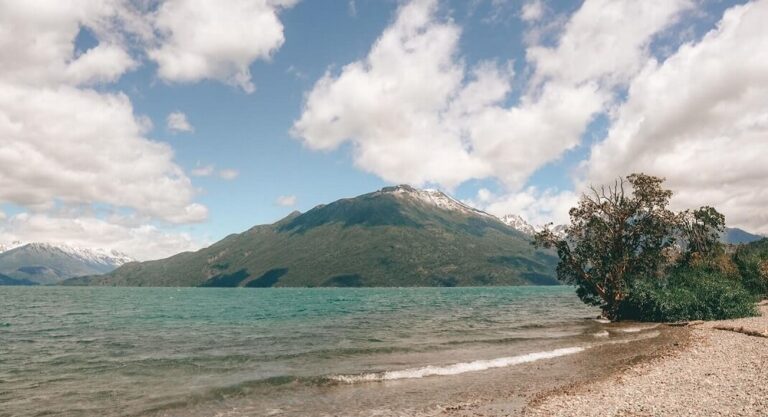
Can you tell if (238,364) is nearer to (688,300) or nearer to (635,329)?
(635,329)

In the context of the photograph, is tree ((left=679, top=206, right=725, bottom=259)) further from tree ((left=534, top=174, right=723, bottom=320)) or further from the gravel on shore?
the gravel on shore

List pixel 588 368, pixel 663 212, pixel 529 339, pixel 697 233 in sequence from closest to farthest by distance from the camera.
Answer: pixel 588 368 < pixel 529 339 < pixel 663 212 < pixel 697 233

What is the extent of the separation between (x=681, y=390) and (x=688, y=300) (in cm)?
4598

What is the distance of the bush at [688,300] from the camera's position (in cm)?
5653

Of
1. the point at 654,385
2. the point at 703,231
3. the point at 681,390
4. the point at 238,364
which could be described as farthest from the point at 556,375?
the point at 703,231

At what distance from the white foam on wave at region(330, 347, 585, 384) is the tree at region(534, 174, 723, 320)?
32550 mm

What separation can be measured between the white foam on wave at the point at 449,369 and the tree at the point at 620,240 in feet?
107

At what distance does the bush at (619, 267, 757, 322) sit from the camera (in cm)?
5653

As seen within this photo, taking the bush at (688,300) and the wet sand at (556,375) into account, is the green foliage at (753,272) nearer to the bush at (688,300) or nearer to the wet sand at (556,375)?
the bush at (688,300)

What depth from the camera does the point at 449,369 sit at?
1223 inches

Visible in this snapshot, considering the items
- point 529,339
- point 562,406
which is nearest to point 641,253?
point 529,339

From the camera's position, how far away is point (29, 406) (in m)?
23.5

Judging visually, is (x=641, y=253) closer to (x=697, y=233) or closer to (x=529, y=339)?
(x=697, y=233)

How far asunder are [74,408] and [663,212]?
2696 inches
